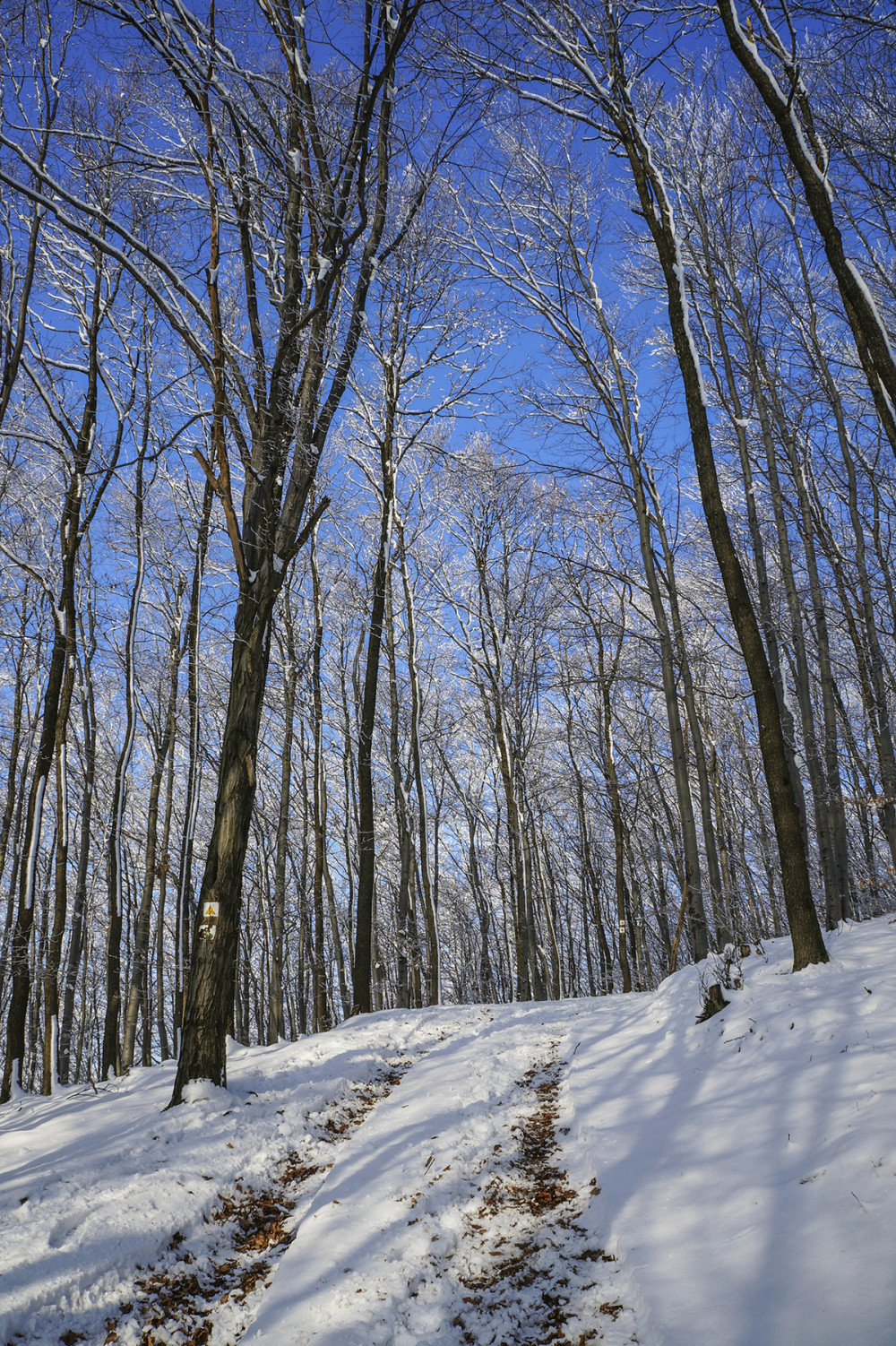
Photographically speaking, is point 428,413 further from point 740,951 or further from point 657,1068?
point 657,1068

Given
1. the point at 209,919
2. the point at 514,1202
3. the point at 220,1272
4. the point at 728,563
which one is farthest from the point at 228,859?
the point at 728,563

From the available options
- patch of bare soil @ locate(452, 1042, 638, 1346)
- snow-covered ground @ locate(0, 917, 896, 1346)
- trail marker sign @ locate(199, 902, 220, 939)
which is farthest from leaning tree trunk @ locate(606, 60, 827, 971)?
trail marker sign @ locate(199, 902, 220, 939)

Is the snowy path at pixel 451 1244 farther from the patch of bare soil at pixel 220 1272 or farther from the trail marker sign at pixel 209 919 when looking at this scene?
the trail marker sign at pixel 209 919

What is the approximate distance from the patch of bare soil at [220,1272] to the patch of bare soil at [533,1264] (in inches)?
40.7

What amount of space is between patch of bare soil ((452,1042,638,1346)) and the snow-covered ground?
0.5 inches

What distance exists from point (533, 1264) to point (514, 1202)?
669mm

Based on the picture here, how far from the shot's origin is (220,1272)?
11.1 ft

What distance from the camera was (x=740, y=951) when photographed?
281 inches

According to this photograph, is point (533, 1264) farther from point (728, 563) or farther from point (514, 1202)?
point (728, 563)

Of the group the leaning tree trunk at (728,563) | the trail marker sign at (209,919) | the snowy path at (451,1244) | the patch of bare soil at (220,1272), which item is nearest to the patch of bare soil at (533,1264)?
the snowy path at (451,1244)

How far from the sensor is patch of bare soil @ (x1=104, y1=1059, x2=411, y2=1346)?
2908 mm

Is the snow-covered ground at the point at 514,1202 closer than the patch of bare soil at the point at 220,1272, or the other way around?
the snow-covered ground at the point at 514,1202

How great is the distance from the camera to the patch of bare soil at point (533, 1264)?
8.85 ft

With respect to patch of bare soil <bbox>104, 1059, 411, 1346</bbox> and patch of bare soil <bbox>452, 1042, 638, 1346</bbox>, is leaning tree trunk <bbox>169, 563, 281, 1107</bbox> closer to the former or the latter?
patch of bare soil <bbox>104, 1059, 411, 1346</bbox>
